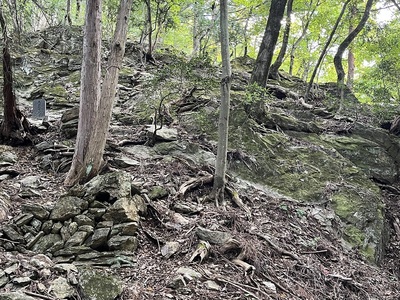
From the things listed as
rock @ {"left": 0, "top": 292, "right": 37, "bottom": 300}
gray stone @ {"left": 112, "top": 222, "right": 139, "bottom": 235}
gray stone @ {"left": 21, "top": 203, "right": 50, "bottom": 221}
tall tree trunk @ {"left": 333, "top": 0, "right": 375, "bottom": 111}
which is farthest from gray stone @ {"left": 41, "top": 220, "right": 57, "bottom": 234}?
tall tree trunk @ {"left": 333, "top": 0, "right": 375, "bottom": 111}

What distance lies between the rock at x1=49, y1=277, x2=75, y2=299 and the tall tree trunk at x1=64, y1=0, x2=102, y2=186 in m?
3.01

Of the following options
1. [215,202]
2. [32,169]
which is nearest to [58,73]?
[32,169]

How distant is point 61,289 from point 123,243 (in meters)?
1.16

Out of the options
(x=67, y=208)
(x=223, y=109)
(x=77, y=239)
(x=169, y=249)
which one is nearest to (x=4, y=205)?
(x=67, y=208)

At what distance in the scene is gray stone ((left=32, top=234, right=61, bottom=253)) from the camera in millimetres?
4207

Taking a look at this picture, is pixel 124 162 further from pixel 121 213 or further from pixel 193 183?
pixel 121 213

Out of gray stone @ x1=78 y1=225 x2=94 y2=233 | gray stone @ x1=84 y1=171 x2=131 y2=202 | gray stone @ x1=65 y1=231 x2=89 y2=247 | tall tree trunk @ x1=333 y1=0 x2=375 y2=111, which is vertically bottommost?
gray stone @ x1=65 y1=231 x2=89 y2=247

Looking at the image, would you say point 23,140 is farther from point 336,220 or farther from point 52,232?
point 336,220

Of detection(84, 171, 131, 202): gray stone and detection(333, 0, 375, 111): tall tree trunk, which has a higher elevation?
detection(333, 0, 375, 111): tall tree trunk

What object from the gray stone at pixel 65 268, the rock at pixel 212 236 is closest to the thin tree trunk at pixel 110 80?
the rock at pixel 212 236

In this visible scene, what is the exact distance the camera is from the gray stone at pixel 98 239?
14.3 feet

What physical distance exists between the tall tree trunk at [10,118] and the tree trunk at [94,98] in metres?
2.14

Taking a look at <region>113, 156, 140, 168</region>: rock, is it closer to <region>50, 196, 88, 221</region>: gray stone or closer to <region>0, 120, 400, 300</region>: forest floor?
<region>0, 120, 400, 300</region>: forest floor

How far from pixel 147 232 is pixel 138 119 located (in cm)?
538
